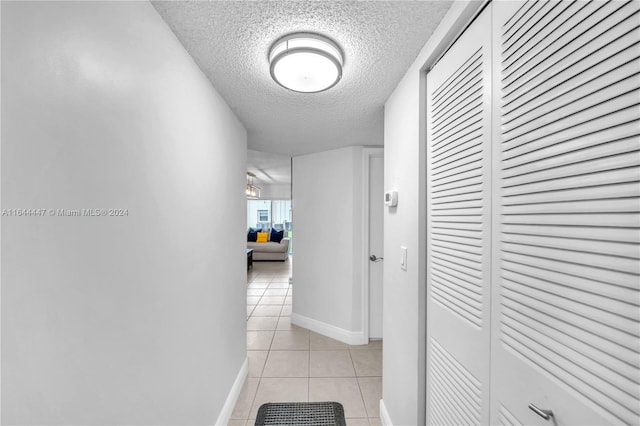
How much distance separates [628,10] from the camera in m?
0.51

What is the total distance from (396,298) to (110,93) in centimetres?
167

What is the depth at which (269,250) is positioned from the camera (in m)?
8.16

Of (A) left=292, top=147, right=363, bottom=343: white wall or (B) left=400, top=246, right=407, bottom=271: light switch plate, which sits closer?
(B) left=400, top=246, right=407, bottom=271: light switch plate

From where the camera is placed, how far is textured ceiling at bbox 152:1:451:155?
103cm

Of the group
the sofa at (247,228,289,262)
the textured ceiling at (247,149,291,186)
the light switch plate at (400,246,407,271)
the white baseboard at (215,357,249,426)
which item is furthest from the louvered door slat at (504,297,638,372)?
the sofa at (247,228,289,262)

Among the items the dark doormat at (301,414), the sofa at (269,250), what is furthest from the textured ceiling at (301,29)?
the sofa at (269,250)

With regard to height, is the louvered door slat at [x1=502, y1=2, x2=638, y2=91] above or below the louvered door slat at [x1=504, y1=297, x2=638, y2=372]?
above

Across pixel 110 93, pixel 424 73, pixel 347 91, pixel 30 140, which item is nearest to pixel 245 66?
pixel 347 91

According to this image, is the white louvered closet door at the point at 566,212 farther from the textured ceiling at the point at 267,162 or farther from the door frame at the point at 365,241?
the textured ceiling at the point at 267,162

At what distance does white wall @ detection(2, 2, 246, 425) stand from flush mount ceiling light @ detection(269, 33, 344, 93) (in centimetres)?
45

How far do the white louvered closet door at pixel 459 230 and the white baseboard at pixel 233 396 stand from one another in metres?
1.31

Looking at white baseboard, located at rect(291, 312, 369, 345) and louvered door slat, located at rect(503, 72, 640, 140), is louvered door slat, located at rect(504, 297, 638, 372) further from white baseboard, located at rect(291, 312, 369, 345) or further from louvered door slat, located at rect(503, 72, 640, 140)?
white baseboard, located at rect(291, 312, 369, 345)

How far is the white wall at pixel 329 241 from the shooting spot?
3.09m

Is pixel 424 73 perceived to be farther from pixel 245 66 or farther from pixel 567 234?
pixel 567 234
